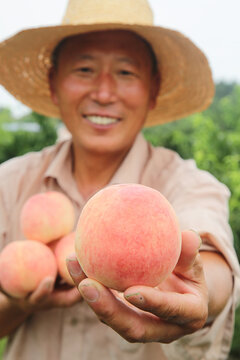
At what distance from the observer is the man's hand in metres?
0.70

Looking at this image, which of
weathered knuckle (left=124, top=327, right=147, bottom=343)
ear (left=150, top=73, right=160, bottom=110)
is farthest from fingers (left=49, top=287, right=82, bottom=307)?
ear (left=150, top=73, right=160, bottom=110)

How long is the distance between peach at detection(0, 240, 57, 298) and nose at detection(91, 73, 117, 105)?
A: 543mm

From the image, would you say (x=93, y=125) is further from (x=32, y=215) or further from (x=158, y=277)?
(x=158, y=277)

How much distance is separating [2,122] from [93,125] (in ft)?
22.1

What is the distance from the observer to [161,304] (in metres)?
0.71

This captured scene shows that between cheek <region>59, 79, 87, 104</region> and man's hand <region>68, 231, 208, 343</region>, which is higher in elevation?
cheek <region>59, 79, 87, 104</region>

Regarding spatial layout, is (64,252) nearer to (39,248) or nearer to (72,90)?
(39,248)

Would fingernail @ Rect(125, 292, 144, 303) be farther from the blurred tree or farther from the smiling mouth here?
the blurred tree

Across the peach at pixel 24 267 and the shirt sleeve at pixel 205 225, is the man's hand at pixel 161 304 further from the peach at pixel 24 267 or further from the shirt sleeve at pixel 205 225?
the peach at pixel 24 267

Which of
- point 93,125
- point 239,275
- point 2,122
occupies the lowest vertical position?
point 2,122

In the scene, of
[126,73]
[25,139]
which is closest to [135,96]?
[126,73]

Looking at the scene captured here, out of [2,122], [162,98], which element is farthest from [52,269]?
[2,122]

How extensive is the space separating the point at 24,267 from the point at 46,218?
0.58 ft

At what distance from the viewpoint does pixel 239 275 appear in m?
1.03
